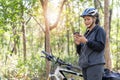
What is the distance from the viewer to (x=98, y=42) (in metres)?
3.52

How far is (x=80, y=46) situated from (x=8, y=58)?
33.8 ft

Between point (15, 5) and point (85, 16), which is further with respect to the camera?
point (15, 5)

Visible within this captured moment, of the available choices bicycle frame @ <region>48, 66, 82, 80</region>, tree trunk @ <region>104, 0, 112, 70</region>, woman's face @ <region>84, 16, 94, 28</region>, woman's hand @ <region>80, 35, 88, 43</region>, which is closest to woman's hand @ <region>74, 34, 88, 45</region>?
woman's hand @ <region>80, 35, 88, 43</region>

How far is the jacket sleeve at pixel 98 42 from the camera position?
3.48m

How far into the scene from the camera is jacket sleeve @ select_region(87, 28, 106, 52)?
11.4 ft

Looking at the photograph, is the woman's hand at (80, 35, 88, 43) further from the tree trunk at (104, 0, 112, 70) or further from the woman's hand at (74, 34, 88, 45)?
the tree trunk at (104, 0, 112, 70)

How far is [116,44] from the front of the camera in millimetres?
32156

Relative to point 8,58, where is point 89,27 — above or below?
above

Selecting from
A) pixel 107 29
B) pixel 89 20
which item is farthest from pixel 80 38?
pixel 107 29

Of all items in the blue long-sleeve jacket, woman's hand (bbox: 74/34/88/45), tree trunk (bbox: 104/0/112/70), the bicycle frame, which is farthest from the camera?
tree trunk (bbox: 104/0/112/70)

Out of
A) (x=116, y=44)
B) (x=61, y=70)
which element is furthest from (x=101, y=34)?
(x=116, y=44)

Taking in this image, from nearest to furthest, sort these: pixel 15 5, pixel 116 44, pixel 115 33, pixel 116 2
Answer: pixel 15 5 → pixel 116 2 → pixel 116 44 → pixel 115 33

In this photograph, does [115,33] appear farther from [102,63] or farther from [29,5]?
[102,63]

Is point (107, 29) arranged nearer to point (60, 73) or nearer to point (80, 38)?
point (60, 73)
